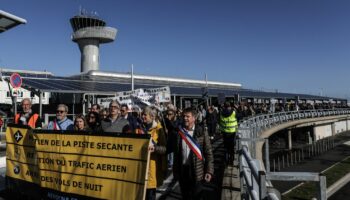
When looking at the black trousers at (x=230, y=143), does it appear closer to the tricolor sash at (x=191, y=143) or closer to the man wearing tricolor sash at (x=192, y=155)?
the man wearing tricolor sash at (x=192, y=155)

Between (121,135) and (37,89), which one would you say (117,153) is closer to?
(121,135)

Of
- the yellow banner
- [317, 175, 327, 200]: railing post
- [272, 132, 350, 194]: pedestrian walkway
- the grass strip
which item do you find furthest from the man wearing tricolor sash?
[272, 132, 350, 194]: pedestrian walkway

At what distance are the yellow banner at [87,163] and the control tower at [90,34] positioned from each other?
50824 millimetres

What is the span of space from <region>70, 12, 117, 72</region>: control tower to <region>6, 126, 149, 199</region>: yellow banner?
50.8 meters

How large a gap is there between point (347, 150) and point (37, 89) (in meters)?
39.1

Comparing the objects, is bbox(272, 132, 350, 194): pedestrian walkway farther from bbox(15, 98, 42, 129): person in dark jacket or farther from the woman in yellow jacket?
the woman in yellow jacket

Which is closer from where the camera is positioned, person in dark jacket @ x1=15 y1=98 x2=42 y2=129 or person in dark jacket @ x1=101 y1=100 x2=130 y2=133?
person in dark jacket @ x1=101 y1=100 x2=130 y2=133

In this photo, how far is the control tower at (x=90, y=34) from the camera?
57134mm

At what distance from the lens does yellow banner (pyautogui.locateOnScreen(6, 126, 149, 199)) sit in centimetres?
488

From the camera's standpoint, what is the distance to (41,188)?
227 inches

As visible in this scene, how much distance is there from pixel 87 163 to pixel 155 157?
1.01 m

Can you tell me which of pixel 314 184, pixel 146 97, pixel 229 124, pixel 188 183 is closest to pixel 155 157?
pixel 188 183

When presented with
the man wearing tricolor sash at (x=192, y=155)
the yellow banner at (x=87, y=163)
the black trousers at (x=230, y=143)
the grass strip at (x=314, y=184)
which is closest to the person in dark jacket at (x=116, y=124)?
the yellow banner at (x=87, y=163)

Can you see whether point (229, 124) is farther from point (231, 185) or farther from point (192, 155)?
→ point (192, 155)
